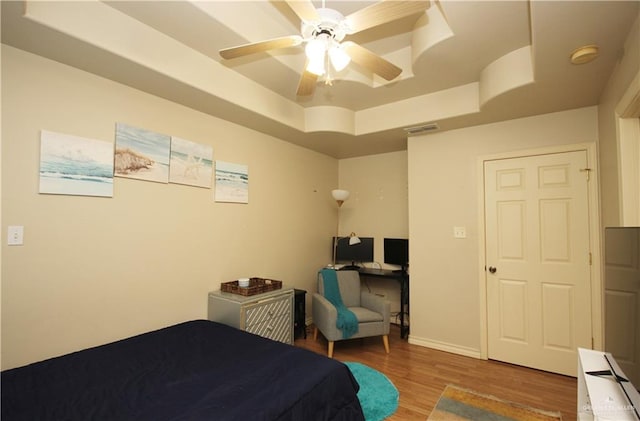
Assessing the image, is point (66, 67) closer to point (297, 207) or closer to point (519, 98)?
point (297, 207)

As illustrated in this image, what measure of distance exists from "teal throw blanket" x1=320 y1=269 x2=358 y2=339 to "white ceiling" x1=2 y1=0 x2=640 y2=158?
173cm

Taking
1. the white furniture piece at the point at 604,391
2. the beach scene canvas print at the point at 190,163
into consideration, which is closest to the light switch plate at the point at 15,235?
the beach scene canvas print at the point at 190,163

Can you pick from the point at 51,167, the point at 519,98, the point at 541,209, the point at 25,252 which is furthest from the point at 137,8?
the point at 541,209

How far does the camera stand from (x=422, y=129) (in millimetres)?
3342

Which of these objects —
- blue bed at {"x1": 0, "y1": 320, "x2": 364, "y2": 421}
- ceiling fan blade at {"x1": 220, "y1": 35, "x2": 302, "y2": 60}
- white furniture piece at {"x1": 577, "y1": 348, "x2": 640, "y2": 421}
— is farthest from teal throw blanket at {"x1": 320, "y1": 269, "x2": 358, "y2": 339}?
ceiling fan blade at {"x1": 220, "y1": 35, "x2": 302, "y2": 60}

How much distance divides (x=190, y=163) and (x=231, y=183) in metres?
0.48

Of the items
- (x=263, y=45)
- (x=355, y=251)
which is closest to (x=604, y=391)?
(x=263, y=45)

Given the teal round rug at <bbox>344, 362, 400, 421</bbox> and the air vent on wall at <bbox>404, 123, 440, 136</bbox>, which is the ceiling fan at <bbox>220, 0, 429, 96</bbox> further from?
the teal round rug at <bbox>344, 362, 400, 421</bbox>

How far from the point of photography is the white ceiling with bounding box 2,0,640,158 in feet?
5.67

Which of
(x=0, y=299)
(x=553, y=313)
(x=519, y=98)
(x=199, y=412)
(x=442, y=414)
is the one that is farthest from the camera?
(x=553, y=313)

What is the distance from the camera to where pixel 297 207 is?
3959mm

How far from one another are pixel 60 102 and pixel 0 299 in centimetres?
127

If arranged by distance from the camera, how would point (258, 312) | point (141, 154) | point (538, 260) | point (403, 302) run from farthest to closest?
point (403, 302) → point (538, 260) → point (258, 312) → point (141, 154)

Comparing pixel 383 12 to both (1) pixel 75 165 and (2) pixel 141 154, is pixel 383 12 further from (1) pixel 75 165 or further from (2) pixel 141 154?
(1) pixel 75 165
